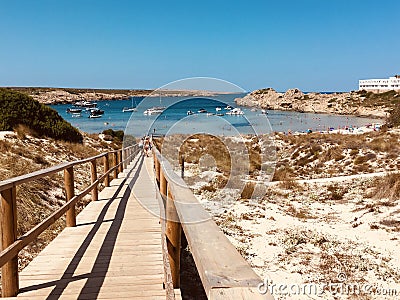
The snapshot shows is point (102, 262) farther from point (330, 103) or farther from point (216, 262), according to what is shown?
point (330, 103)

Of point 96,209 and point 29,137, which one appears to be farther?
point 29,137

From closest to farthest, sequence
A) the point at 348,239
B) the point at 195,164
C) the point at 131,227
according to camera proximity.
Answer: the point at 131,227 < the point at 348,239 < the point at 195,164

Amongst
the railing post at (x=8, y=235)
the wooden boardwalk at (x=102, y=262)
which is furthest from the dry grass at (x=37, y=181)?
the railing post at (x=8, y=235)

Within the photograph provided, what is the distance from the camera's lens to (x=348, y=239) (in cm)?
714

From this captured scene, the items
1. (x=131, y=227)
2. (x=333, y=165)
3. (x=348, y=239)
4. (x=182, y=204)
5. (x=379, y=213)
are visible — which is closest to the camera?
(x=182, y=204)

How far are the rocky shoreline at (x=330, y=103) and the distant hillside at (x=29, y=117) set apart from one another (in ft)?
137

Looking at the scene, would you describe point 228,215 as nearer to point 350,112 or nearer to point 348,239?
point 348,239

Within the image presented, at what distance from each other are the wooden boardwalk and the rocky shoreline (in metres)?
51.5

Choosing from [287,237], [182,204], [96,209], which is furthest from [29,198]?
[182,204]

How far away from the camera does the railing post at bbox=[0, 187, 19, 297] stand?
2846 mm

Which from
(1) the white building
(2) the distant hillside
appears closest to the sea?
(2) the distant hillside

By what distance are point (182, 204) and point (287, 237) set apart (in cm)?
564

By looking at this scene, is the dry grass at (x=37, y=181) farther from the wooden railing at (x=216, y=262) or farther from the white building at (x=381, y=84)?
the white building at (x=381, y=84)

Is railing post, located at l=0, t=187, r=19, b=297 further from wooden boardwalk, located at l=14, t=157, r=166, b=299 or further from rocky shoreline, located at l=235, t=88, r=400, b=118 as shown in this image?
rocky shoreline, located at l=235, t=88, r=400, b=118
